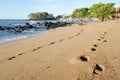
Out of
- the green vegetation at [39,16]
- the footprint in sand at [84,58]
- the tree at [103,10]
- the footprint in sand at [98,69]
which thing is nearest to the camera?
the footprint in sand at [98,69]

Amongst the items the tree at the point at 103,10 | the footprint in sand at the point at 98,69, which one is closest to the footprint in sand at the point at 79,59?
the footprint in sand at the point at 98,69

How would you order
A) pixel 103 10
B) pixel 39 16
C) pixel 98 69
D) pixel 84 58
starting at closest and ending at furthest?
1. pixel 98 69
2. pixel 84 58
3. pixel 103 10
4. pixel 39 16

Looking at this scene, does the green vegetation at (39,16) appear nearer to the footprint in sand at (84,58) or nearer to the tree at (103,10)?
the tree at (103,10)

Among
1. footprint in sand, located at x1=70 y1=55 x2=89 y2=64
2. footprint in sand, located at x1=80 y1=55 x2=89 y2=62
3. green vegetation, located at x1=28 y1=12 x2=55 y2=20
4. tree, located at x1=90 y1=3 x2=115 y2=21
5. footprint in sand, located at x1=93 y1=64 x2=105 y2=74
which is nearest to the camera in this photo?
footprint in sand, located at x1=93 y1=64 x2=105 y2=74

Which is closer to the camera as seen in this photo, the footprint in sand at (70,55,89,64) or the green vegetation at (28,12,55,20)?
the footprint in sand at (70,55,89,64)

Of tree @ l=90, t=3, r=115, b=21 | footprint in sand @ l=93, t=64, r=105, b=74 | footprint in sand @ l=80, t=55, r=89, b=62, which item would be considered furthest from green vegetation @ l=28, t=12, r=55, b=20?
footprint in sand @ l=93, t=64, r=105, b=74

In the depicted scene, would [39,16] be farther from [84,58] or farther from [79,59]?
[79,59]

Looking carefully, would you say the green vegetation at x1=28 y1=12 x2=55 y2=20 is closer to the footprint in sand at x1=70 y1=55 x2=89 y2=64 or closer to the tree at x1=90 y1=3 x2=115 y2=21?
the tree at x1=90 y1=3 x2=115 y2=21

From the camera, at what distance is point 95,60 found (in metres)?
6.64

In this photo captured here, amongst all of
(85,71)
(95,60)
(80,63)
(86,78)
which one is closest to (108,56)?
(95,60)

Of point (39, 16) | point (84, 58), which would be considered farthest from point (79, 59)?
point (39, 16)

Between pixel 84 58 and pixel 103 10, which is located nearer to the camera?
pixel 84 58

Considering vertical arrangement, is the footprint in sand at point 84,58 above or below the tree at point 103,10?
above

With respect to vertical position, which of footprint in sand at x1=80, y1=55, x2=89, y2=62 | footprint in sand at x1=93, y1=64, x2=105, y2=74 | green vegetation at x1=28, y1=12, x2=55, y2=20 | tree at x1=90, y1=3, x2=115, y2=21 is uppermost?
footprint in sand at x1=93, y1=64, x2=105, y2=74
